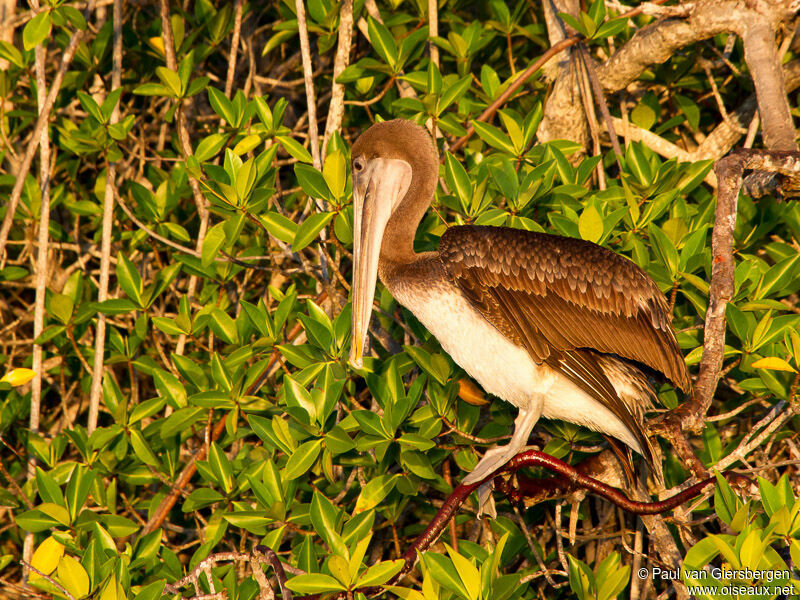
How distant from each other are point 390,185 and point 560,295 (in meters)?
0.84

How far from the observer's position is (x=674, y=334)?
10.2ft

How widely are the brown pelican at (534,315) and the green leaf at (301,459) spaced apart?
1.64 feet

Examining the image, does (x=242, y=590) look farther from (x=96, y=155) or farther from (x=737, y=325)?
(x=96, y=155)

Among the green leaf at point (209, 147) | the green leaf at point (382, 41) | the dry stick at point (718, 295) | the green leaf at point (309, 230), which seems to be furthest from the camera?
the green leaf at point (382, 41)

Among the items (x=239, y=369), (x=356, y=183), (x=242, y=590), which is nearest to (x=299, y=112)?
(x=356, y=183)

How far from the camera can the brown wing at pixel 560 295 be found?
123 inches

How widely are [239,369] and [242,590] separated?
0.94m

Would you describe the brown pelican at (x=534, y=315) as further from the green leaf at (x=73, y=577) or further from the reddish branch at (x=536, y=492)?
the green leaf at (x=73, y=577)

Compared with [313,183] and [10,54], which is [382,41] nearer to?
[313,183]

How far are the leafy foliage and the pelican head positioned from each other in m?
A: 0.09

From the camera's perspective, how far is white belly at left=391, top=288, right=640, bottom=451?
313 cm

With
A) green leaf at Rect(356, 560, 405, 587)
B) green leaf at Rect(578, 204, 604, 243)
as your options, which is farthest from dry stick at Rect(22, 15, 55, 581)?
green leaf at Rect(578, 204, 604, 243)

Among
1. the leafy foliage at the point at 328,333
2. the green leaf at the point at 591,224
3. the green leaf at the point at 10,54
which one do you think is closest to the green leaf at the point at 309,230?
the leafy foliage at the point at 328,333

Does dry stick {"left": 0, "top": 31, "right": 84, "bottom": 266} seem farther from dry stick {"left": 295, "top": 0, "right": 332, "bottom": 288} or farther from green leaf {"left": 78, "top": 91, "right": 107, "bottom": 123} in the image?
dry stick {"left": 295, "top": 0, "right": 332, "bottom": 288}
